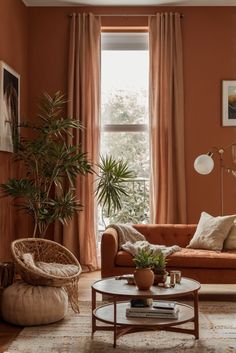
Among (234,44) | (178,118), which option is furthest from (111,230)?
(234,44)

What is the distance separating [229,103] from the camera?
21.2ft

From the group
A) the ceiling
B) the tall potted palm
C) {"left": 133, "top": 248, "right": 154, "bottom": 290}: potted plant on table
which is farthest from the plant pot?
the ceiling

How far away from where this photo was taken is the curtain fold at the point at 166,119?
6.32 metres

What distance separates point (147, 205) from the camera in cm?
661

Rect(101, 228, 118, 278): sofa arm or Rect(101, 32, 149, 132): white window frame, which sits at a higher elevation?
Rect(101, 32, 149, 132): white window frame

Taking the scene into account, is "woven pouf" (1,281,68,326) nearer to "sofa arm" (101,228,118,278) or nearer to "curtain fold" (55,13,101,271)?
"sofa arm" (101,228,118,278)

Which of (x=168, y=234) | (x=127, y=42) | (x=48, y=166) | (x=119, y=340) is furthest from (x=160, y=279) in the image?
(x=127, y=42)

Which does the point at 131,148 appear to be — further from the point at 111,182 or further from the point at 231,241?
the point at 231,241

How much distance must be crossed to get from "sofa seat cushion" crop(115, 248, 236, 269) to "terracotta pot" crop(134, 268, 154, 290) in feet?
3.80

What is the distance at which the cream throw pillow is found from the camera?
16.8 ft

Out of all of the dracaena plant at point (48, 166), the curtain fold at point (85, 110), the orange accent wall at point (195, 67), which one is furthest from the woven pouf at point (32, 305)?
the orange accent wall at point (195, 67)

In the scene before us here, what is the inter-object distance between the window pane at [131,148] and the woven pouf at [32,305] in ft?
9.14

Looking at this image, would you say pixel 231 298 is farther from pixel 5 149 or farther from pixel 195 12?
pixel 195 12

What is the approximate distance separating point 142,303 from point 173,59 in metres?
3.70
